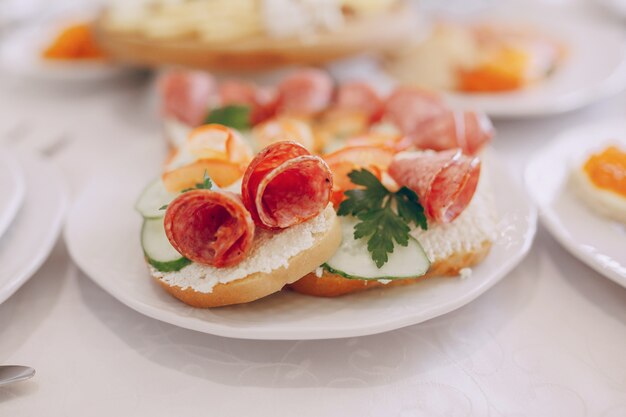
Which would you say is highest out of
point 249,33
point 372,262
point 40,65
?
point 372,262

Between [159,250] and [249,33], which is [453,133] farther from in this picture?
[249,33]

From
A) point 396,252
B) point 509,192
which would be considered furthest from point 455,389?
point 509,192

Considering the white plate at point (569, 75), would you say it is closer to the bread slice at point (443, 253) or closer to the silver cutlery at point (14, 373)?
the bread slice at point (443, 253)

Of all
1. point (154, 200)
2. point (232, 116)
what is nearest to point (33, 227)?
point (154, 200)

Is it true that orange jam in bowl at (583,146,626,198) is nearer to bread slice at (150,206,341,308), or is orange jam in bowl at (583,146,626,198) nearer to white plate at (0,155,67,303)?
bread slice at (150,206,341,308)

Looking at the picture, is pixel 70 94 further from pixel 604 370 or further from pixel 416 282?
pixel 604 370

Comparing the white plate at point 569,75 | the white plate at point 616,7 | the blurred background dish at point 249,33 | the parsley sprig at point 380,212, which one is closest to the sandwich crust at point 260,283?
the parsley sprig at point 380,212

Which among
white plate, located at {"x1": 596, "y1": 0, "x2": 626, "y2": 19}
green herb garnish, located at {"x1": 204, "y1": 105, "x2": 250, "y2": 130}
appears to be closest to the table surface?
green herb garnish, located at {"x1": 204, "y1": 105, "x2": 250, "y2": 130}
